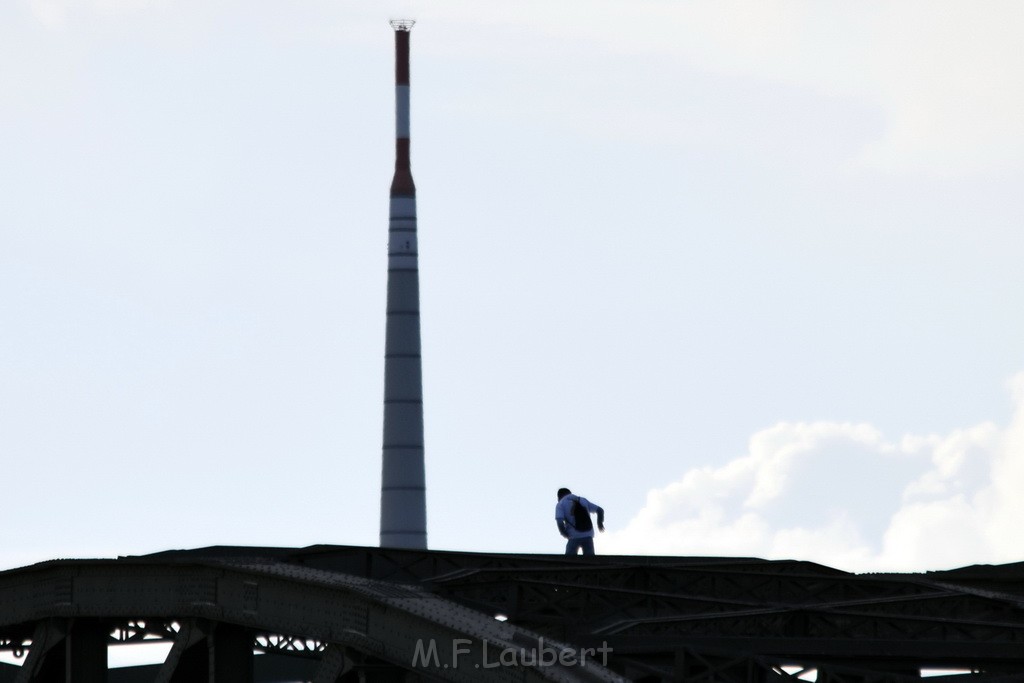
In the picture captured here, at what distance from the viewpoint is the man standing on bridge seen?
36.2 meters

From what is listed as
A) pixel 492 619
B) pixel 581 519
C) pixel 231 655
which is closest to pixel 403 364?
pixel 581 519

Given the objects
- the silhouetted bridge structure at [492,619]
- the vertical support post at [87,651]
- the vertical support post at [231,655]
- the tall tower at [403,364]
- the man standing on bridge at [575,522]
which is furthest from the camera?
the tall tower at [403,364]

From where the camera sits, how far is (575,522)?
1439 inches

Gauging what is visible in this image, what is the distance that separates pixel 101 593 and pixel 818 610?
9205 mm

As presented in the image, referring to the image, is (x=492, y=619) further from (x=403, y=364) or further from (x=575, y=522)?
(x=403, y=364)

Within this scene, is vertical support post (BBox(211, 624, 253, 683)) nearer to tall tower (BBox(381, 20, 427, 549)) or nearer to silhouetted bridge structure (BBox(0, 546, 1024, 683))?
silhouetted bridge structure (BBox(0, 546, 1024, 683))

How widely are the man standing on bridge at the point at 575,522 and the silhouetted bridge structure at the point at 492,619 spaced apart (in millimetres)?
2023

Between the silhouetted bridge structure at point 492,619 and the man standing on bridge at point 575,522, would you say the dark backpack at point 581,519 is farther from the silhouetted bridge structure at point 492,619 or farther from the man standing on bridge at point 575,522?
the silhouetted bridge structure at point 492,619

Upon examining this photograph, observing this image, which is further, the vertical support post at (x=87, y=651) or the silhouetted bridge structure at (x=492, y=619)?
the vertical support post at (x=87, y=651)

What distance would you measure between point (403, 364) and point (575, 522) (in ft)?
241

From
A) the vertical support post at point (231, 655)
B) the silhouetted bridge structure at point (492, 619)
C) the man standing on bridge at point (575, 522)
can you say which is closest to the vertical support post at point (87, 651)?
the silhouetted bridge structure at point (492, 619)

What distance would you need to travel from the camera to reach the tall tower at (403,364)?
108625mm

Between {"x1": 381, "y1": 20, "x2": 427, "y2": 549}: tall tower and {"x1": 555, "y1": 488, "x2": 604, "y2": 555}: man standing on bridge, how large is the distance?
71.8 meters

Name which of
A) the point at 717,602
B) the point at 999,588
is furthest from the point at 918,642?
the point at 999,588
